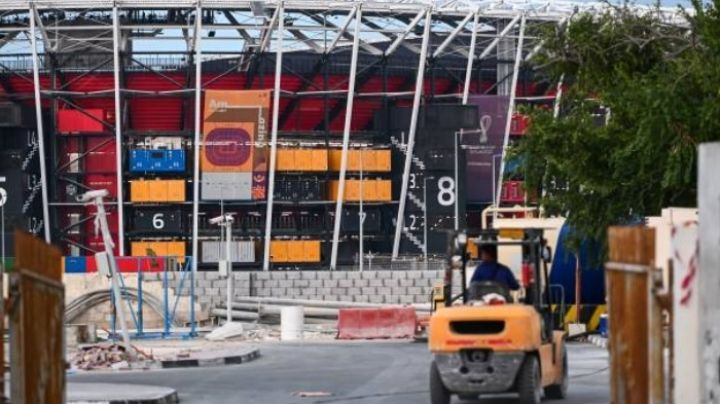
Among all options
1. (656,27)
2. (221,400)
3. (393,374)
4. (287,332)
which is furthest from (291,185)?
(221,400)

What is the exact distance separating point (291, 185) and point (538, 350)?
61826 mm

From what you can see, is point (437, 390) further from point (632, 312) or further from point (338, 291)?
point (338, 291)

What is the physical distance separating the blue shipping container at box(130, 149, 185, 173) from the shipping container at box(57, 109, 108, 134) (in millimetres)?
2276

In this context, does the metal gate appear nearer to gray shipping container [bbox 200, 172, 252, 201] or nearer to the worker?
the worker

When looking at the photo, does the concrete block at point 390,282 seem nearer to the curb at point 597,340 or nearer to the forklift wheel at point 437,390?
the curb at point 597,340

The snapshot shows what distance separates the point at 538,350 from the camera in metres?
21.0

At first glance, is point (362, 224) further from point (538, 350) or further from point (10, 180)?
point (538, 350)

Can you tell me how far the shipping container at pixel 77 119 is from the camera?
269 ft

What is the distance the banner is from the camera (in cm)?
7981

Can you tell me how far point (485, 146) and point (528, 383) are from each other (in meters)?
66.7

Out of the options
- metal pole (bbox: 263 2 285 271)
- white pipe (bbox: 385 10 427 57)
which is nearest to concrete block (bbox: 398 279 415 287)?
metal pole (bbox: 263 2 285 271)

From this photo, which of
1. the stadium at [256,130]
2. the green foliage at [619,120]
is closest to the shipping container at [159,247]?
the stadium at [256,130]

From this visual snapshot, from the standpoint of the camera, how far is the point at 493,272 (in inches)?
832

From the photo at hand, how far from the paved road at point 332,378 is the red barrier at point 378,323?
6.78 m
